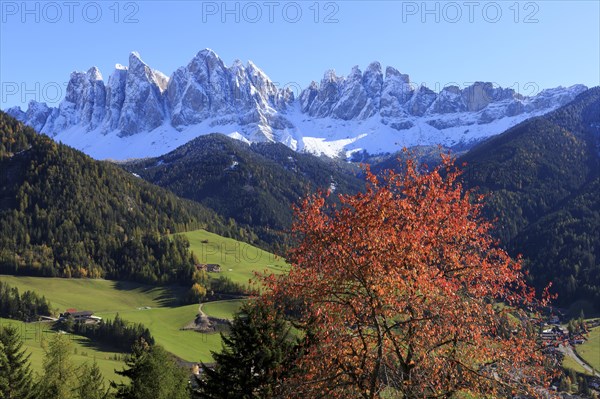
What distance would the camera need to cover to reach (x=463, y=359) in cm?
1528

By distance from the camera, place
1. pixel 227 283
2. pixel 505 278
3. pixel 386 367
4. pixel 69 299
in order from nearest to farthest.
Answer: pixel 386 367
pixel 505 278
pixel 69 299
pixel 227 283

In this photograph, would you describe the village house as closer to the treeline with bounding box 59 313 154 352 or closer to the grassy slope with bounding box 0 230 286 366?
the treeline with bounding box 59 313 154 352

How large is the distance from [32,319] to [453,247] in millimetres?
147798

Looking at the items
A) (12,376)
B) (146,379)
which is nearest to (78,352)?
(12,376)

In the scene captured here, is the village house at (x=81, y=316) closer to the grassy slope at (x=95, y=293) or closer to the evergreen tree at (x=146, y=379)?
the grassy slope at (x=95, y=293)

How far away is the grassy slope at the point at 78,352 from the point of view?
93056 millimetres

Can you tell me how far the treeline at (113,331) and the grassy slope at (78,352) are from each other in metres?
3.64

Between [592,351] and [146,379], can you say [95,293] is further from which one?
[592,351]

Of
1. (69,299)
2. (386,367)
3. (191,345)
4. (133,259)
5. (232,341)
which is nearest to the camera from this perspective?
(386,367)

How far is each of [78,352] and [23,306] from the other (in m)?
40.6

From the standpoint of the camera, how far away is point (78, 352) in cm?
11156

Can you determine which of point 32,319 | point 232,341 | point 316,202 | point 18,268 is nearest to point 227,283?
point 32,319

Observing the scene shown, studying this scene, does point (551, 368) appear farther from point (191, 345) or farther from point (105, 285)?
point (105, 285)

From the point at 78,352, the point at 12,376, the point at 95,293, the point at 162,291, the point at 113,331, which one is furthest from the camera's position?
the point at 162,291
